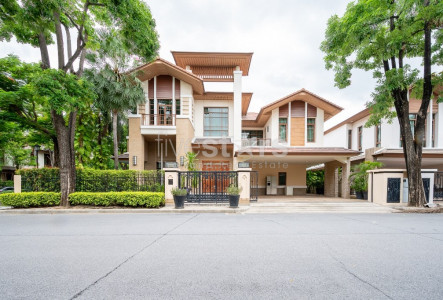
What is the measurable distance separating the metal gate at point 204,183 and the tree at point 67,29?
5.50 metres

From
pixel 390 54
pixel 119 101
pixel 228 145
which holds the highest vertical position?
pixel 390 54

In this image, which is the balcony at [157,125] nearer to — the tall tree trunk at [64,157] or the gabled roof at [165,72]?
the gabled roof at [165,72]

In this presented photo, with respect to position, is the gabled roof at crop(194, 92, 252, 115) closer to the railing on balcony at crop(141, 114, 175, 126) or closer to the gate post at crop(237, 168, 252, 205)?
the railing on balcony at crop(141, 114, 175, 126)

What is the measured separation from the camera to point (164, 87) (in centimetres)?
1449

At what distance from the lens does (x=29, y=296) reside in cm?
254

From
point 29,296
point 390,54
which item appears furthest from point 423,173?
point 29,296

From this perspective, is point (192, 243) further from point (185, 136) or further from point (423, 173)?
point (423, 173)

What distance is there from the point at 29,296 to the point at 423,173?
14865 mm

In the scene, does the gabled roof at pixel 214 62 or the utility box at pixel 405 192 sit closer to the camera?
Result: the utility box at pixel 405 192

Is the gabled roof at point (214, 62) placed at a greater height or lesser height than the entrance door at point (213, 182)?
greater

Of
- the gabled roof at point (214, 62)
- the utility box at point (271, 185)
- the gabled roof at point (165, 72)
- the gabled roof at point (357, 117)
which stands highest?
the gabled roof at point (214, 62)

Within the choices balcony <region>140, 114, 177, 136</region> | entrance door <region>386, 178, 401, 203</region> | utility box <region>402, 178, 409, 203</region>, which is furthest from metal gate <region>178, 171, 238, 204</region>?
utility box <region>402, 178, 409, 203</region>

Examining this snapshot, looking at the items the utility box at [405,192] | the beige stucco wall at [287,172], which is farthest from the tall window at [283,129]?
the utility box at [405,192]

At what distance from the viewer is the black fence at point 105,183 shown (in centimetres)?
1009
